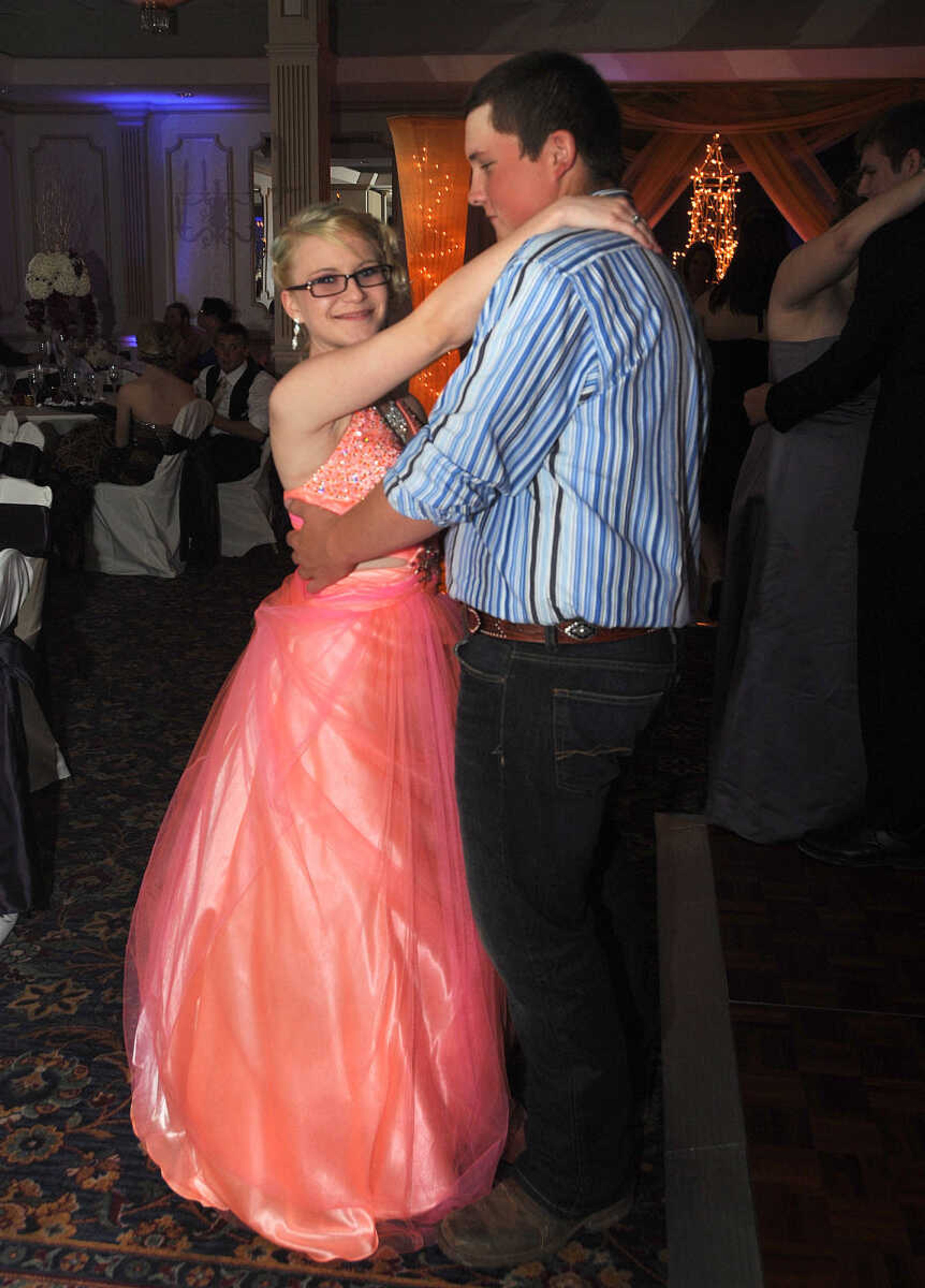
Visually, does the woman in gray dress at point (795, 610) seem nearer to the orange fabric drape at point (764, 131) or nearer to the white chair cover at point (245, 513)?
the white chair cover at point (245, 513)

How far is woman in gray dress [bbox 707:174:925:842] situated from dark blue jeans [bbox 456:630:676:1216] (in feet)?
4.13

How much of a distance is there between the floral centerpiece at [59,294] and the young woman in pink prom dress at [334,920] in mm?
5761

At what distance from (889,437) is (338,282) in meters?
1.30

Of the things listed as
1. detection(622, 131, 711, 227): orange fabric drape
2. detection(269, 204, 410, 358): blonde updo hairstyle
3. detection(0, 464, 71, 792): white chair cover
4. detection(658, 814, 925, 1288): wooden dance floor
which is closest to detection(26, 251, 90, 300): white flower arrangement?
detection(0, 464, 71, 792): white chair cover

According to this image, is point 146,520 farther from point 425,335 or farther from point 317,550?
point 425,335

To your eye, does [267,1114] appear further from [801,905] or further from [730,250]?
[730,250]

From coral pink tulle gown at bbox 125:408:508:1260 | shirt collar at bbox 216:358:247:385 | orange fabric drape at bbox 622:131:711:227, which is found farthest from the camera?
orange fabric drape at bbox 622:131:711:227

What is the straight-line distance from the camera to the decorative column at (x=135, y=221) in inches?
404

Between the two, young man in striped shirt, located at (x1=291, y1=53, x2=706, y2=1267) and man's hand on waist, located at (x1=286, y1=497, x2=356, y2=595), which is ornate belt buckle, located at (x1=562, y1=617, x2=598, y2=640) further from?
man's hand on waist, located at (x1=286, y1=497, x2=356, y2=595)

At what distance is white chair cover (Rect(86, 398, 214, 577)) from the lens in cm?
602

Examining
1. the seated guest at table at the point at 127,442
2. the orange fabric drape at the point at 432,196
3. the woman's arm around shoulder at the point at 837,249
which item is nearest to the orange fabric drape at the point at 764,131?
the orange fabric drape at the point at 432,196

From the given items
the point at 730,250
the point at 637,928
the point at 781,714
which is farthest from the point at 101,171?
the point at 637,928

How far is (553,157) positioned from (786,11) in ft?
27.6

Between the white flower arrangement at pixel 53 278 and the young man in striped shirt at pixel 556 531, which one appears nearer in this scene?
the young man in striped shirt at pixel 556 531
